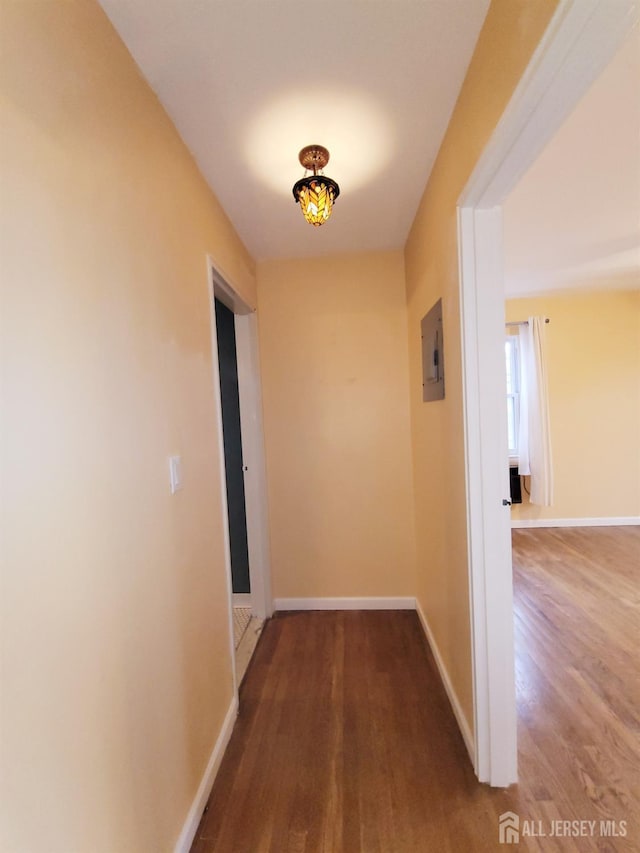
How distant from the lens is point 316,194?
4.42 ft

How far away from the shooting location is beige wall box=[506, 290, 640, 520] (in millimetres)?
3797

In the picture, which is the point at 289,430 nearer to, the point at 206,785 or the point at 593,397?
the point at 206,785

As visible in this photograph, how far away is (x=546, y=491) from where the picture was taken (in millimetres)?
3738

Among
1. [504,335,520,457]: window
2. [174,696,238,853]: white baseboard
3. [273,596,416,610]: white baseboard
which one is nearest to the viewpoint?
[174,696,238,853]: white baseboard

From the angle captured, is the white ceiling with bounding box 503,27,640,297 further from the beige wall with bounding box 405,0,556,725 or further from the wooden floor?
the wooden floor

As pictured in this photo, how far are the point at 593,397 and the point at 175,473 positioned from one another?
4320 millimetres

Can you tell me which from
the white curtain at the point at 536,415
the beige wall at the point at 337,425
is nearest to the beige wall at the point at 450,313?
the beige wall at the point at 337,425

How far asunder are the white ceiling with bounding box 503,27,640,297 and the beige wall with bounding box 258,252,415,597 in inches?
33.5

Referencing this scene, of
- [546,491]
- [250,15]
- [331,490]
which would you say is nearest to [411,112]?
[250,15]

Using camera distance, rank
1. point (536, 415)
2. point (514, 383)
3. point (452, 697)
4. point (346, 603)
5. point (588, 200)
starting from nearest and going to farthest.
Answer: point (452, 697) → point (588, 200) → point (346, 603) → point (536, 415) → point (514, 383)

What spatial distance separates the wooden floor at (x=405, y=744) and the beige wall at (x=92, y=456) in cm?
30

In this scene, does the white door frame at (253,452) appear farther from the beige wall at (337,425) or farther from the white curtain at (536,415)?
the white curtain at (536,415)

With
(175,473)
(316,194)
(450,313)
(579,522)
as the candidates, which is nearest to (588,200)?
(450,313)

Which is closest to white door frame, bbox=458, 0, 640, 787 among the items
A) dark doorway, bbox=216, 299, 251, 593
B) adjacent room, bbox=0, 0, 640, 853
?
adjacent room, bbox=0, 0, 640, 853
